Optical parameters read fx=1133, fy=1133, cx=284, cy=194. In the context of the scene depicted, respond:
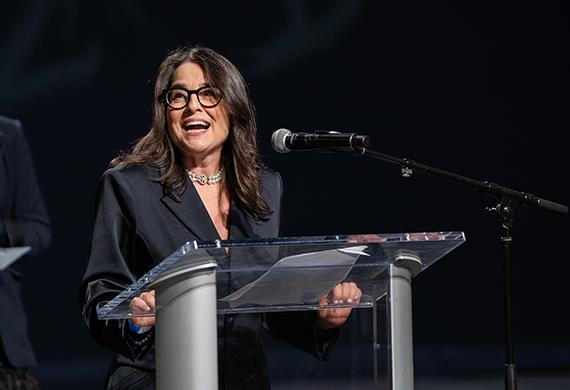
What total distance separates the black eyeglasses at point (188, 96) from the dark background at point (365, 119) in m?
2.38

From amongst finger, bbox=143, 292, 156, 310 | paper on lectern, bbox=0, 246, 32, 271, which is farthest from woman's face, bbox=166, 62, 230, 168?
paper on lectern, bbox=0, 246, 32, 271

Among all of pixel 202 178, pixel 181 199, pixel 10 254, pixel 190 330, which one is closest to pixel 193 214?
pixel 181 199

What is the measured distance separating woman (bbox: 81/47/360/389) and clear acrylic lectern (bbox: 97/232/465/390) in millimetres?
37

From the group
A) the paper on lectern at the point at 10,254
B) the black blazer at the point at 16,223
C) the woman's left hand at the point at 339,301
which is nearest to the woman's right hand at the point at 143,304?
the woman's left hand at the point at 339,301

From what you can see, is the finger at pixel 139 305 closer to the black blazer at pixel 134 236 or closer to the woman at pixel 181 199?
the woman at pixel 181 199

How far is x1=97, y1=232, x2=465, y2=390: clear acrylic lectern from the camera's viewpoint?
5.47 feet

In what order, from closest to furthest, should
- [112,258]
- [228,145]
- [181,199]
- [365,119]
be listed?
[112,258]
[181,199]
[228,145]
[365,119]

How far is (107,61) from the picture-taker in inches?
188

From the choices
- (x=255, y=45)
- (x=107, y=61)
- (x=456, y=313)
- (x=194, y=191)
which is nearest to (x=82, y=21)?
(x=107, y=61)

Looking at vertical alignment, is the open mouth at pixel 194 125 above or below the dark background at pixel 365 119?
below

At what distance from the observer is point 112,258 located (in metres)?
2.12

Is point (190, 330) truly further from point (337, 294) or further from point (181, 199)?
point (181, 199)

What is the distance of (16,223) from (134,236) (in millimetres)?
2166

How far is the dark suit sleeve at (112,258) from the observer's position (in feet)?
6.51
